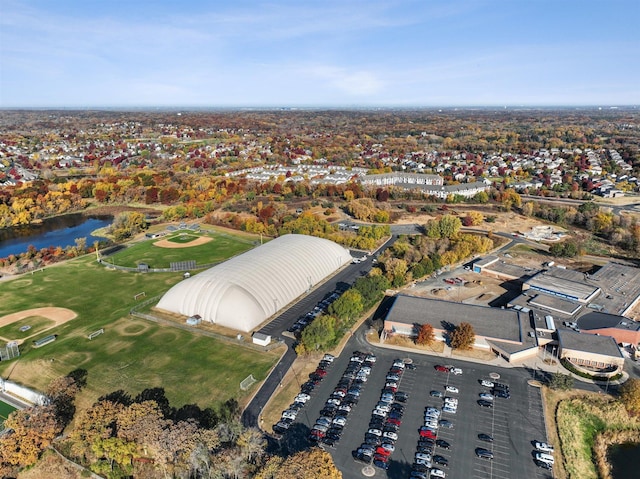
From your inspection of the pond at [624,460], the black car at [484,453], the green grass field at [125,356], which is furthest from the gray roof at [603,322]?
the green grass field at [125,356]

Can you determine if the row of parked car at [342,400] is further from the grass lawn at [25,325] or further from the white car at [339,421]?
the grass lawn at [25,325]

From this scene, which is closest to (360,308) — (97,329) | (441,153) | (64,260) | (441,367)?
(441,367)

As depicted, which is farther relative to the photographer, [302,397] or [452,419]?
[302,397]

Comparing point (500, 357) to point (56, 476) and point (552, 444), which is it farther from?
point (56, 476)

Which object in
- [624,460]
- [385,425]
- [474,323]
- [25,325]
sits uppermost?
[474,323]

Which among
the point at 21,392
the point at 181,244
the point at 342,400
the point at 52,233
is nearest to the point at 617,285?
the point at 342,400

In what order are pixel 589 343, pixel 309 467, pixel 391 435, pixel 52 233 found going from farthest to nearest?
1. pixel 52 233
2. pixel 589 343
3. pixel 391 435
4. pixel 309 467

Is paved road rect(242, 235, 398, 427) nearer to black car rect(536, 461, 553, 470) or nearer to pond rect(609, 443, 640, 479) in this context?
black car rect(536, 461, 553, 470)

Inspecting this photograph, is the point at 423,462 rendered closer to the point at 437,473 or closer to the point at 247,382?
the point at 437,473
